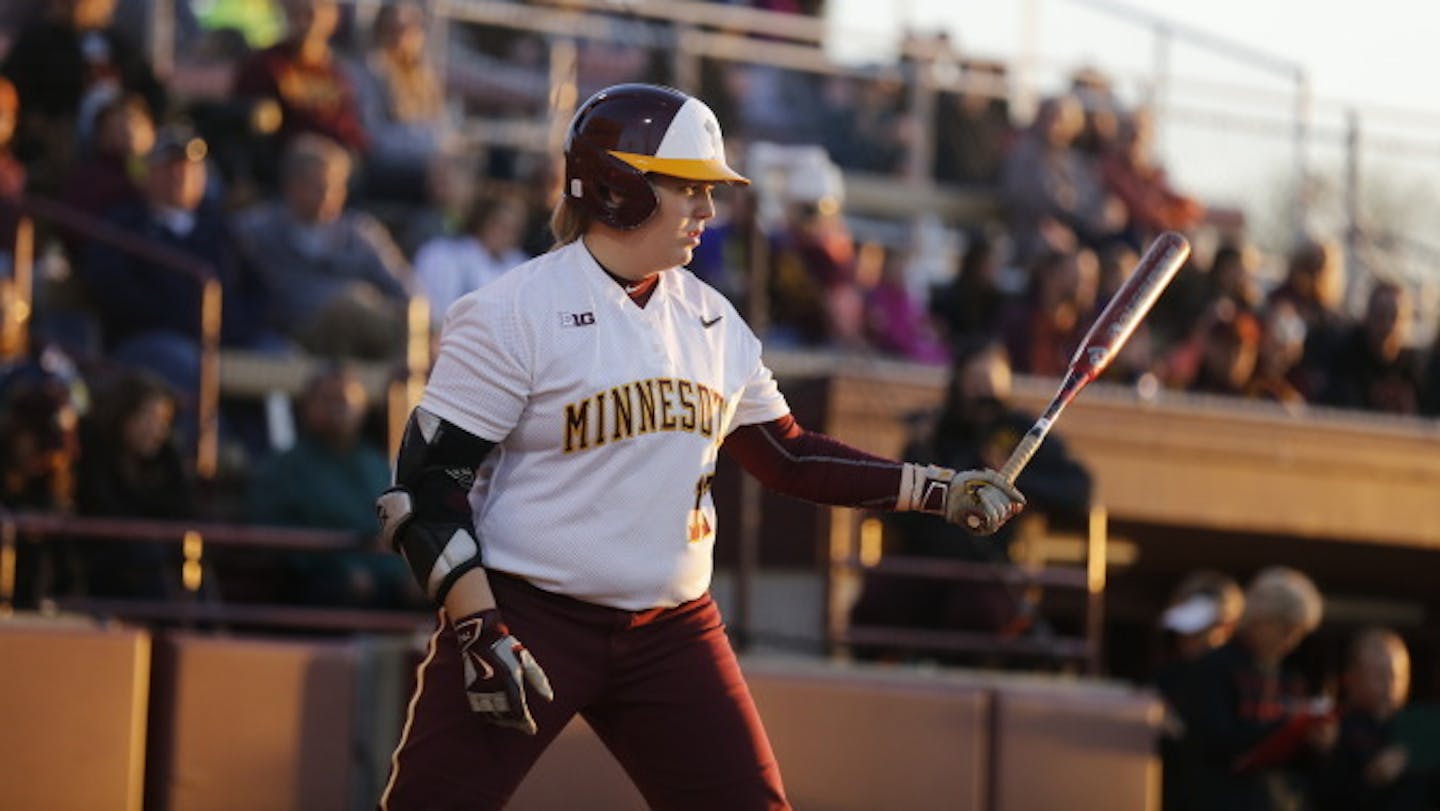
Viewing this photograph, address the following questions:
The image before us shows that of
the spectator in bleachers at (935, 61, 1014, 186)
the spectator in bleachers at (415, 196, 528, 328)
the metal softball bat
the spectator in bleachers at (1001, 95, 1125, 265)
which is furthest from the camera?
A: the spectator in bleachers at (935, 61, 1014, 186)

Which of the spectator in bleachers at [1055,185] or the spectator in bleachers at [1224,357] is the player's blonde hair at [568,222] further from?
the spectator in bleachers at [1055,185]

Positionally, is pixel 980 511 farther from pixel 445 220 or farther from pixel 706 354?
pixel 445 220

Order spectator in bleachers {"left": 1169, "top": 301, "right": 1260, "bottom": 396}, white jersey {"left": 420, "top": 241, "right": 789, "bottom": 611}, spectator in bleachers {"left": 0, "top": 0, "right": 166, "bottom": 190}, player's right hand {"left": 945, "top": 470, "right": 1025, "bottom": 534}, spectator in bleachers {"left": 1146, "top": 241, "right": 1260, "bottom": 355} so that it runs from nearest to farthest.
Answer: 1. white jersey {"left": 420, "top": 241, "right": 789, "bottom": 611}
2. player's right hand {"left": 945, "top": 470, "right": 1025, "bottom": 534}
3. spectator in bleachers {"left": 0, "top": 0, "right": 166, "bottom": 190}
4. spectator in bleachers {"left": 1169, "top": 301, "right": 1260, "bottom": 396}
5. spectator in bleachers {"left": 1146, "top": 241, "right": 1260, "bottom": 355}

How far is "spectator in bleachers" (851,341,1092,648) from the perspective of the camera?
10258 millimetres

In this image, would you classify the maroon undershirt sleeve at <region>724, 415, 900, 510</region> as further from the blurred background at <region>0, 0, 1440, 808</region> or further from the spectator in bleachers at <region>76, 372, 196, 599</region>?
the spectator in bleachers at <region>76, 372, 196, 599</region>

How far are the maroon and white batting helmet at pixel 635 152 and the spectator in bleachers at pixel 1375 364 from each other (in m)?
9.07

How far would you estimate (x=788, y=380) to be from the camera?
40.0 ft

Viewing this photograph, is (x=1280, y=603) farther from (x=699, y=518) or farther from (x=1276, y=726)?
(x=699, y=518)

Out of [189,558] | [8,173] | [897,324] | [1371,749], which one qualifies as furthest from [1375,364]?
[189,558]

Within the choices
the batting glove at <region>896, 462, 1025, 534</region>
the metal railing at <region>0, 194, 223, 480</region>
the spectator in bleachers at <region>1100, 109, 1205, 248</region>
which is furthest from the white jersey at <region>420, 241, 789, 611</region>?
the spectator in bleachers at <region>1100, 109, 1205, 248</region>

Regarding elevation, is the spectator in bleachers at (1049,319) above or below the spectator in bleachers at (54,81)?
below

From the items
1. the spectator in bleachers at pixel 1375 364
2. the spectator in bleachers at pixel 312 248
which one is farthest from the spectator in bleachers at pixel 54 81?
the spectator in bleachers at pixel 1375 364

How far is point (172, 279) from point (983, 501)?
6.08 m

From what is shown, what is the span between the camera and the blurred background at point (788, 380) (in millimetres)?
8781
